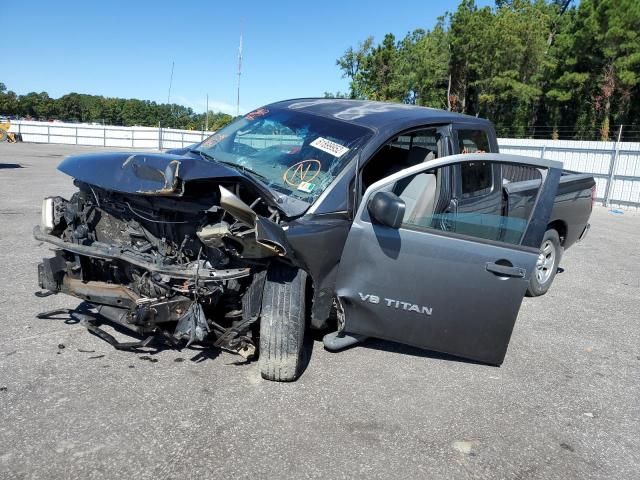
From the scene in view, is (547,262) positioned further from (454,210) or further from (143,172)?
(143,172)

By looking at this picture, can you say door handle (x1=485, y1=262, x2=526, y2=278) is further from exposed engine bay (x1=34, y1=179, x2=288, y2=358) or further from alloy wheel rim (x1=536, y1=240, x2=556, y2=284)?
alloy wheel rim (x1=536, y1=240, x2=556, y2=284)

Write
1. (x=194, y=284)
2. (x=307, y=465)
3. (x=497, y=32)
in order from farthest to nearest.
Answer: (x=497, y=32), (x=194, y=284), (x=307, y=465)

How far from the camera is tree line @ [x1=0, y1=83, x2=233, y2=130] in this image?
343 feet

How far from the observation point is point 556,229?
6258 millimetres

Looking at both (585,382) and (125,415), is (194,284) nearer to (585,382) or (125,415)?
(125,415)

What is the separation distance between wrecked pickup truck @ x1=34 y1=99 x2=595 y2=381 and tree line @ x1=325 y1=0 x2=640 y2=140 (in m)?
29.3

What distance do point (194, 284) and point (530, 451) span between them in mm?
2262

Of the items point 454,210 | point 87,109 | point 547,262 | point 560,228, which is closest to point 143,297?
point 454,210

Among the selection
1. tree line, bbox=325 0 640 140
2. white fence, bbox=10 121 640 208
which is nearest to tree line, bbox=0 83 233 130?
tree line, bbox=325 0 640 140

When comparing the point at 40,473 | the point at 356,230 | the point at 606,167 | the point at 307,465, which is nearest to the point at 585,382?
the point at 356,230

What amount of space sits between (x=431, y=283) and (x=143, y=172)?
6.54 ft

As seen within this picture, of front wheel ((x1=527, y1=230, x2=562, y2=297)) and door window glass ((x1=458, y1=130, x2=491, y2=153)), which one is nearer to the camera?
door window glass ((x1=458, y1=130, x2=491, y2=153))

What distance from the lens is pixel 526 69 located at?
3769 cm

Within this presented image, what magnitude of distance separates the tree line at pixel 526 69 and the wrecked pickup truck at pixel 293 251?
96.3 feet
